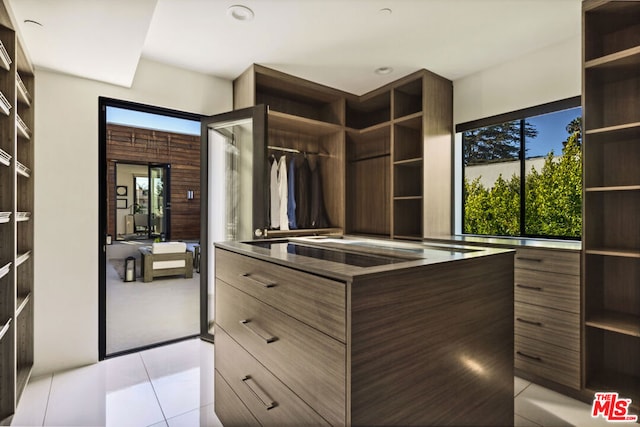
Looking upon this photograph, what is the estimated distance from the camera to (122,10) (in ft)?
5.97

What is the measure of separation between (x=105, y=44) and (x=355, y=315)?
92.2 inches

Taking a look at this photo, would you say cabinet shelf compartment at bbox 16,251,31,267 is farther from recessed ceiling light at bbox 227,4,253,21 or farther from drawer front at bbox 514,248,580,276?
drawer front at bbox 514,248,580,276

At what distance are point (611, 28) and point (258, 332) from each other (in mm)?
2979

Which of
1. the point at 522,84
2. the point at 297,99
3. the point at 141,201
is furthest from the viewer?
the point at 141,201

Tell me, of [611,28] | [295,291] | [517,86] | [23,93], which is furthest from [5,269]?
[611,28]

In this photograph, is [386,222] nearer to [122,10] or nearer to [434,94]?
[434,94]

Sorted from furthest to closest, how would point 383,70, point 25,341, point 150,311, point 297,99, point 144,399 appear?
point 150,311 < point 297,99 < point 383,70 < point 25,341 < point 144,399

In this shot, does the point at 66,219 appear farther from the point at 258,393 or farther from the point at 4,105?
the point at 258,393

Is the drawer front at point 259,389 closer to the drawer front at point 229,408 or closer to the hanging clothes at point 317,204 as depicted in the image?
the drawer front at point 229,408

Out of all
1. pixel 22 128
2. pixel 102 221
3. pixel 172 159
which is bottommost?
pixel 102 221

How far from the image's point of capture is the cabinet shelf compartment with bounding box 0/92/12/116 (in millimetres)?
1745

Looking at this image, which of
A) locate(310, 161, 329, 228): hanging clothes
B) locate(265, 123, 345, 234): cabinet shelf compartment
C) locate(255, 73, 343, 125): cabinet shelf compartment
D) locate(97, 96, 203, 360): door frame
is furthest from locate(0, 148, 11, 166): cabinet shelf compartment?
locate(310, 161, 329, 228): hanging clothes

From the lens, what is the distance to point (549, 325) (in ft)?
7.52

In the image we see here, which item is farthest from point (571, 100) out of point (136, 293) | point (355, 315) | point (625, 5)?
point (136, 293)
